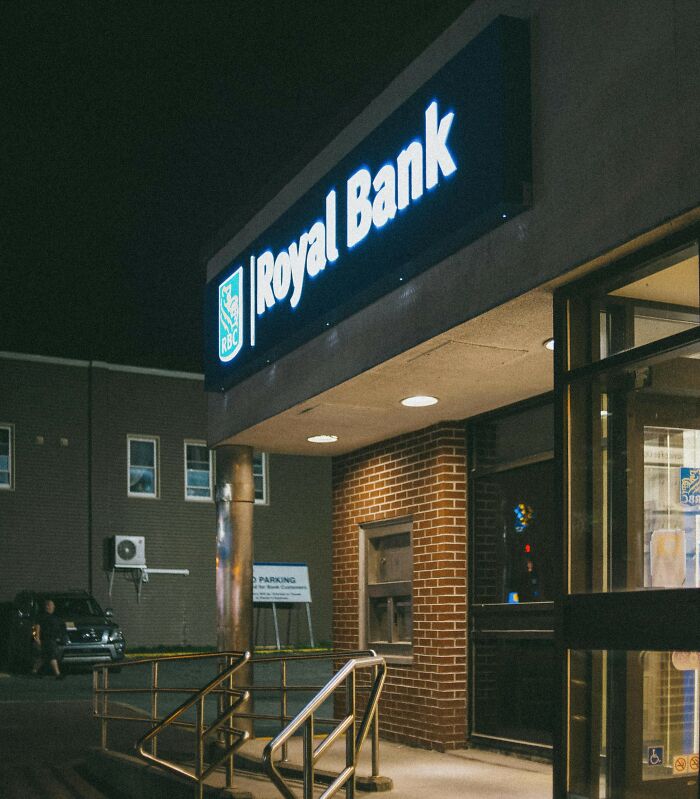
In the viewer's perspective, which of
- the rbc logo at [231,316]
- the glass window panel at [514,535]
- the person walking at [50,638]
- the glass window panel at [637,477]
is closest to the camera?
the glass window panel at [637,477]

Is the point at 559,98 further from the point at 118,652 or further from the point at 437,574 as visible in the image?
the point at 118,652

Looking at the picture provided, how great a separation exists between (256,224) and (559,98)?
5.15 m

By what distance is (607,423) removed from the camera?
6.38 meters

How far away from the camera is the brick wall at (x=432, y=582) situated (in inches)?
416

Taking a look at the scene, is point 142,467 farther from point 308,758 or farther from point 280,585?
point 308,758

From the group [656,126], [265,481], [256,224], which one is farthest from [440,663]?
[265,481]

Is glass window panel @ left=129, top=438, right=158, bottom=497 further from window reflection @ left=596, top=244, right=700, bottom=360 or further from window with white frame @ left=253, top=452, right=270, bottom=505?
window reflection @ left=596, top=244, right=700, bottom=360

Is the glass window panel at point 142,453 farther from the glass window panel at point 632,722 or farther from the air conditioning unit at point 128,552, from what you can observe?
the glass window panel at point 632,722

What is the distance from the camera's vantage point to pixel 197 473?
A: 98.1ft

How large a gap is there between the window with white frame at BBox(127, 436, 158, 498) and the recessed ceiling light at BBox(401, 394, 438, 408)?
1997cm

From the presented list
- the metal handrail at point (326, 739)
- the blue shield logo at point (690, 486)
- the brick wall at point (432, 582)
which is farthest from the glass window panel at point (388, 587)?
the blue shield logo at point (690, 486)

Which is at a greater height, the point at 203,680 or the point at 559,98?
the point at 559,98

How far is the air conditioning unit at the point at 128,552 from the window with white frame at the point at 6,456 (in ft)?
9.75

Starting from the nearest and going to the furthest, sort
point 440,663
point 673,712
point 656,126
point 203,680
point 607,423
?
point 656,126 → point 673,712 → point 607,423 → point 440,663 → point 203,680
